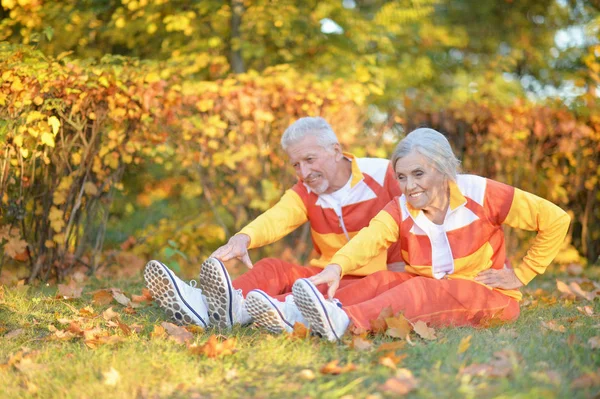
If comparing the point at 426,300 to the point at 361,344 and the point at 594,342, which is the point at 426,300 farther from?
the point at 594,342

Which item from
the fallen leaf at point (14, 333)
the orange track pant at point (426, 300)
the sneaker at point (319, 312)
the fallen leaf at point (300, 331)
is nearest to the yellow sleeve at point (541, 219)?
the orange track pant at point (426, 300)

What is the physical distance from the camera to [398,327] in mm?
3277

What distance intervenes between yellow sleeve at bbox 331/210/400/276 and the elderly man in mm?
351

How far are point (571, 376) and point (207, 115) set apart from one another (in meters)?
4.30

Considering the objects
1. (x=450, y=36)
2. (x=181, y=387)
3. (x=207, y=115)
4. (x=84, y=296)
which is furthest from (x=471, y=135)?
(x=450, y=36)

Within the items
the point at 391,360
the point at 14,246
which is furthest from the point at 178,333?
the point at 14,246

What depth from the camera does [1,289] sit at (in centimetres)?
443

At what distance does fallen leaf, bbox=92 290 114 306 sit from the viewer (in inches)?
173

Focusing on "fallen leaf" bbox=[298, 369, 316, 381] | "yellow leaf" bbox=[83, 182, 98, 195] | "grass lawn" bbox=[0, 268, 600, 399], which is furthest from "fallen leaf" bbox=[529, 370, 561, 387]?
"yellow leaf" bbox=[83, 182, 98, 195]

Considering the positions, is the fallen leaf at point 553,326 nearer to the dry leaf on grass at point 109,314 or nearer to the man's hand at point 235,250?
the man's hand at point 235,250

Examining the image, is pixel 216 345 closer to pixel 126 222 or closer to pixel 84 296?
pixel 84 296

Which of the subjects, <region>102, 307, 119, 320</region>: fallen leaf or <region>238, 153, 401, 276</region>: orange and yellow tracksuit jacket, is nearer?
<region>102, 307, 119, 320</region>: fallen leaf

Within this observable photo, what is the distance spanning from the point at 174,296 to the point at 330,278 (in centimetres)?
79

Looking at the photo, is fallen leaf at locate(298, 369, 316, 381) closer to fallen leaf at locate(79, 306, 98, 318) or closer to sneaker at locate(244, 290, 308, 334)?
sneaker at locate(244, 290, 308, 334)
